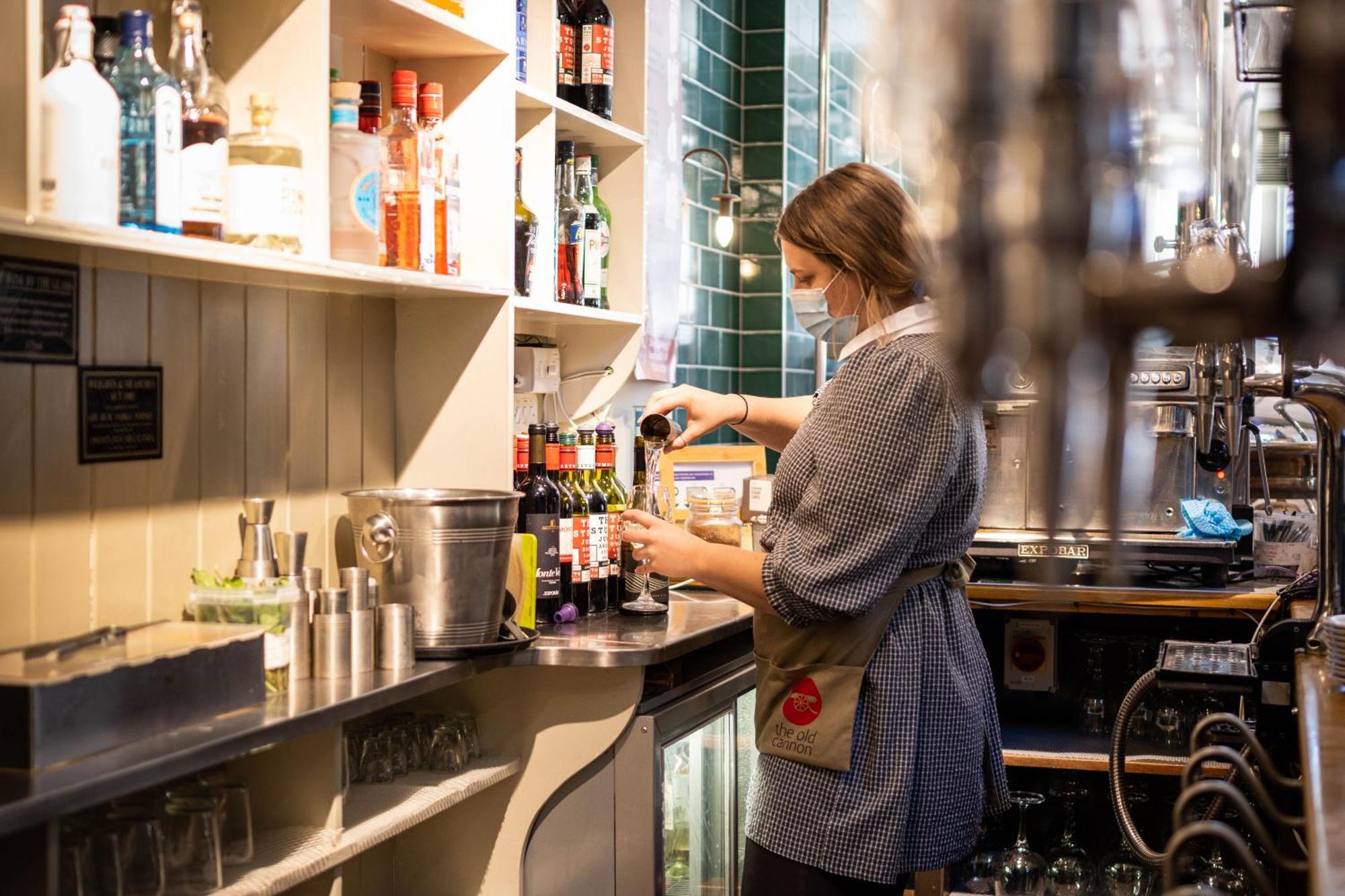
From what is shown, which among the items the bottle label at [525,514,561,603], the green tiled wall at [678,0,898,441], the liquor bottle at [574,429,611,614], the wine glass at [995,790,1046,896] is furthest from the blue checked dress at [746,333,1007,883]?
the green tiled wall at [678,0,898,441]

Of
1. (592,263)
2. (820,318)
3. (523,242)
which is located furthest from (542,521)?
(820,318)

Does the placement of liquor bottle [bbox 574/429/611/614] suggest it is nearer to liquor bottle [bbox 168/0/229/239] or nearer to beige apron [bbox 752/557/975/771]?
beige apron [bbox 752/557/975/771]

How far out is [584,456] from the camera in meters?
2.95

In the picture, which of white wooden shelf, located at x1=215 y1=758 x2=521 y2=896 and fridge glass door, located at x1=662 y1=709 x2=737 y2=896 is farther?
fridge glass door, located at x1=662 y1=709 x2=737 y2=896

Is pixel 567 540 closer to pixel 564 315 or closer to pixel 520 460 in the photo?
pixel 520 460

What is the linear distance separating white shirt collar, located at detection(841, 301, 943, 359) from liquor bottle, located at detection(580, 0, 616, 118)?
50.3 inches

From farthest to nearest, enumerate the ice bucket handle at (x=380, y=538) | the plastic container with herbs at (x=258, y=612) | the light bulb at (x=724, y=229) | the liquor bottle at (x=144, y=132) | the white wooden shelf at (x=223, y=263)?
the light bulb at (x=724, y=229)
the ice bucket handle at (x=380, y=538)
the plastic container with herbs at (x=258, y=612)
the liquor bottle at (x=144, y=132)
the white wooden shelf at (x=223, y=263)

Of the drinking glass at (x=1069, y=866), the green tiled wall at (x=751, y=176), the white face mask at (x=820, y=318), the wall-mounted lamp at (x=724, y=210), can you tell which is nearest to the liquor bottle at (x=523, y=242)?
the white face mask at (x=820, y=318)

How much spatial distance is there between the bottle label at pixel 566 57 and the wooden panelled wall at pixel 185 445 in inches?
28.6

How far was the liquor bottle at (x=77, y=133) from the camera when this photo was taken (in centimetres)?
161

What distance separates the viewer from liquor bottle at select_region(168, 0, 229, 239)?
6.10 ft

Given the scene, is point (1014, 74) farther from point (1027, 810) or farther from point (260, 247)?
point (1027, 810)

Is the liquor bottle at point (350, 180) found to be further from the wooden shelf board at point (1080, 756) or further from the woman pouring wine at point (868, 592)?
the wooden shelf board at point (1080, 756)

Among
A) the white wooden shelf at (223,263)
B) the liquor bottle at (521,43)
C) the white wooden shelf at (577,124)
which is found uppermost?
the liquor bottle at (521,43)
